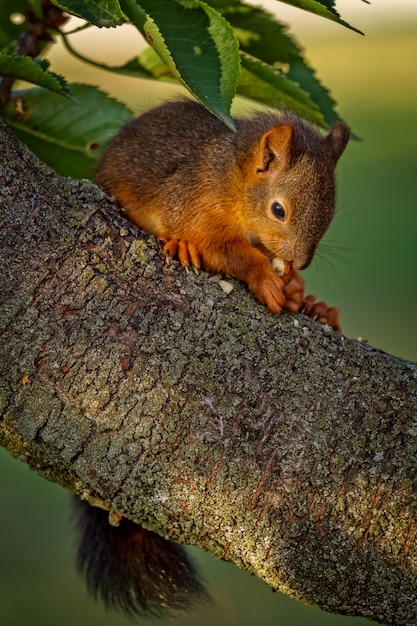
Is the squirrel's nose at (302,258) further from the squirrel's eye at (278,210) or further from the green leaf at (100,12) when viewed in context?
the green leaf at (100,12)

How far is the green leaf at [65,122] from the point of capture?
74.2 inches

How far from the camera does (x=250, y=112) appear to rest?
2.23m

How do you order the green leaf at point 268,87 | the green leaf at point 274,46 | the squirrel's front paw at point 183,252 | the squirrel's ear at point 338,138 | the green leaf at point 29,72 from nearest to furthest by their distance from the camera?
1. the green leaf at point 29,72
2. the squirrel's front paw at point 183,252
3. the green leaf at point 268,87
4. the green leaf at point 274,46
5. the squirrel's ear at point 338,138

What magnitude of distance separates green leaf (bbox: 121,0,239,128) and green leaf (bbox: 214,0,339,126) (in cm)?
34

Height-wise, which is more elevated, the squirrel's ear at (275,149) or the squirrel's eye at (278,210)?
the squirrel's ear at (275,149)

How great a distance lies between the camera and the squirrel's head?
73.9 inches

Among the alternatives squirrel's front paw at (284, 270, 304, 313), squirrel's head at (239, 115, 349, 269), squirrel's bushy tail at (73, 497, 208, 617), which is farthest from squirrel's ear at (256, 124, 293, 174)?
squirrel's bushy tail at (73, 497, 208, 617)

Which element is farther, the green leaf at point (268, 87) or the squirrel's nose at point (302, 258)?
the squirrel's nose at point (302, 258)

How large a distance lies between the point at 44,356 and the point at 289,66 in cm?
92

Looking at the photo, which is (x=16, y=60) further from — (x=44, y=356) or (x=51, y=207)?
(x=44, y=356)

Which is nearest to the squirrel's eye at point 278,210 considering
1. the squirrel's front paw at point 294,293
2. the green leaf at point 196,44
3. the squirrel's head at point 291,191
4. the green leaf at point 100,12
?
the squirrel's head at point 291,191

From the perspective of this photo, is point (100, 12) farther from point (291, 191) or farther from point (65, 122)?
point (291, 191)

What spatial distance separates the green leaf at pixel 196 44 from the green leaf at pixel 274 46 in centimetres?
34

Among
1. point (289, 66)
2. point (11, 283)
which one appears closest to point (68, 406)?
point (11, 283)
